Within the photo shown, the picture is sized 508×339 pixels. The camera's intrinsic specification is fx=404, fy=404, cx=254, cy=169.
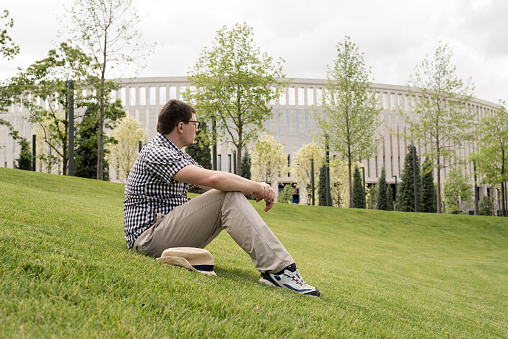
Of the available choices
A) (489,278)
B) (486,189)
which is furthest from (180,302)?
(486,189)

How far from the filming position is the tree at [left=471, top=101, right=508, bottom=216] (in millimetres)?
31000

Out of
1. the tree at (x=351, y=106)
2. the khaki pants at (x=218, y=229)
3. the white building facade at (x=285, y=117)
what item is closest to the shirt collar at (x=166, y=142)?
the khaki pants at (x=218, y=229)

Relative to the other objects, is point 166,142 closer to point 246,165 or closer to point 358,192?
point 246,165

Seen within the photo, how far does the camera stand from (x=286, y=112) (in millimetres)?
73000

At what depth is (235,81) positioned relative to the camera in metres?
24.5

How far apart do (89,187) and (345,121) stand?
62.8 ft

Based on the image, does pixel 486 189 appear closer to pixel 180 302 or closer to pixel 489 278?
pixel 489 278

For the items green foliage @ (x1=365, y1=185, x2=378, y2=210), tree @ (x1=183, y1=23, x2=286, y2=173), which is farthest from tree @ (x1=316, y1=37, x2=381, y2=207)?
green foliage @ (x1=365, y1=185, x2=378, y2=210)

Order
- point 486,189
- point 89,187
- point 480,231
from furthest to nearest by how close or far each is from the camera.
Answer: point 486,189 → point 480,231 → point 89,187

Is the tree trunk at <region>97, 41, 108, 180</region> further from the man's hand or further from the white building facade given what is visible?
the white building facade

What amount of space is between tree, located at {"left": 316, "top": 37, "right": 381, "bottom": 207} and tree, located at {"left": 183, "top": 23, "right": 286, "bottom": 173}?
6996 millimetres

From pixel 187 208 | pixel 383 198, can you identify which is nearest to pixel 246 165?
pixel 383 198

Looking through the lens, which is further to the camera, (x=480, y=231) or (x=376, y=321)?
(x=480, y=231)

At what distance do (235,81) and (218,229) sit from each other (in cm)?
2157
